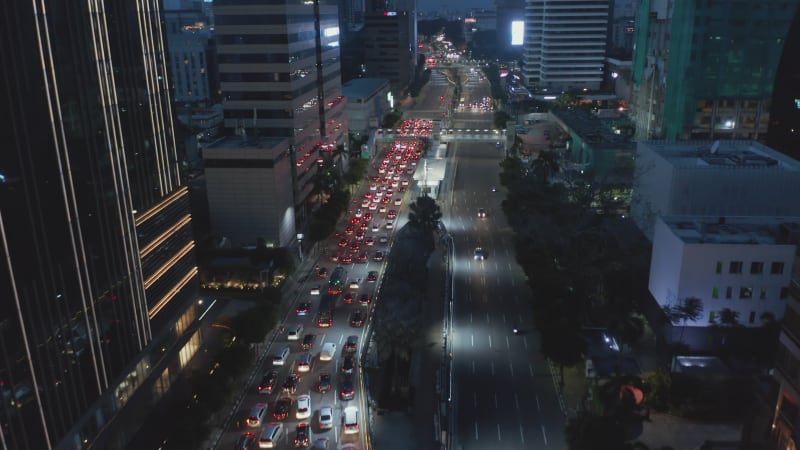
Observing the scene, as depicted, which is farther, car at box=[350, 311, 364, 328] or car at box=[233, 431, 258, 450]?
car at box=[350, 311, 364, 328]

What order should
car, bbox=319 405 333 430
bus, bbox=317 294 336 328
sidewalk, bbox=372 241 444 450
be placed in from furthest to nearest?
bus, bbox=317 294 336 328
car, bbox=319 405 333 430
sidewalk, bbox=372 241 444 450

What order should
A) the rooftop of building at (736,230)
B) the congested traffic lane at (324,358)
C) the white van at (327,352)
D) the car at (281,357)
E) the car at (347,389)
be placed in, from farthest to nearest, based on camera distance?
the white van at (327,352)
the car at (281,357)
the rooftop of building at (736,230)
the car at (347,389)
the congested traffic lane at (324,358)

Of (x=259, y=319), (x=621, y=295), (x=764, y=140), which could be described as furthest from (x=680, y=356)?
(x=764, y=140)

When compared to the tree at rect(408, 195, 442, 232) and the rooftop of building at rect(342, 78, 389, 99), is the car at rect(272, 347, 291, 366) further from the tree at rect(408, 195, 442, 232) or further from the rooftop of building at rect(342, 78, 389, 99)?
the rooftop of building at rect(342, 78, 389, 99)

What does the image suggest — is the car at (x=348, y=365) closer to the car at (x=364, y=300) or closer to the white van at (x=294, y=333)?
the white van at (x=294, y=333)

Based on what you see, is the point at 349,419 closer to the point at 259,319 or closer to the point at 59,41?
the point at 259,319

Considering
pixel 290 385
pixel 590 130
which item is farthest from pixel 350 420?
pixel 590 130

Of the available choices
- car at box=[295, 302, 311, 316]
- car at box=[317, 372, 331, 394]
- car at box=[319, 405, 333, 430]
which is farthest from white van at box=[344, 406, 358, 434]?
car at box=[295, 302, 311, 316]

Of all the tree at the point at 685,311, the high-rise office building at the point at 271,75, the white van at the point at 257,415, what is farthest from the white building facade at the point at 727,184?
the white van at the point at 257,415
